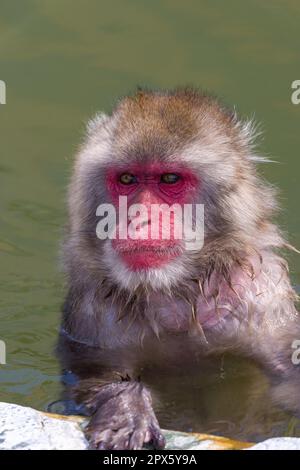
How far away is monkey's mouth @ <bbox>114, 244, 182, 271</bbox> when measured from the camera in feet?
18.1

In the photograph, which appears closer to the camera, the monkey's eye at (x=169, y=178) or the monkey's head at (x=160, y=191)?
the monkey's head at (x=160, y=191)

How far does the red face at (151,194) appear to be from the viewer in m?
5.54

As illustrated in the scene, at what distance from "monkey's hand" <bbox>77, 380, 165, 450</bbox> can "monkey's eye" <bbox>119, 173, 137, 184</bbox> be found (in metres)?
1.10

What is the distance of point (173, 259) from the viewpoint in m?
5.64

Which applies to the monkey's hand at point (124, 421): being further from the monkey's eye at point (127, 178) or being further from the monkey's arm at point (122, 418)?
the monkey's eye at point (127, 178)

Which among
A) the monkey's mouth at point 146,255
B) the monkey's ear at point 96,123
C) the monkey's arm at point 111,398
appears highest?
the monkey's ear at point 96,123

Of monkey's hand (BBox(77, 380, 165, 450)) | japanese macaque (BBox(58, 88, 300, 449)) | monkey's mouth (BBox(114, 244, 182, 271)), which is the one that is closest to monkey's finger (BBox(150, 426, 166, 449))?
monkey's hand (BBox(77, 380, 165, 450))

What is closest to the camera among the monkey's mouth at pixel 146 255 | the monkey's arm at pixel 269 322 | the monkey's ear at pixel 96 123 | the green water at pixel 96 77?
the monkey's mouth at pixel 146 255

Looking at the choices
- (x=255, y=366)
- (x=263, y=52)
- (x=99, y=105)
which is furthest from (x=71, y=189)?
(x=263, y=52)

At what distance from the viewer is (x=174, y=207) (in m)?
5.75

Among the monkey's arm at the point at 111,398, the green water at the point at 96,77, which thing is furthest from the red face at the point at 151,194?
the green water at the point at 96,77

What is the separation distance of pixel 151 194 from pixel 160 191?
0.06 metres

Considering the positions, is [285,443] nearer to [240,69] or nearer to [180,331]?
[180,331]

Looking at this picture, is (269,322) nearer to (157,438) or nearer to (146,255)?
(146,255)
